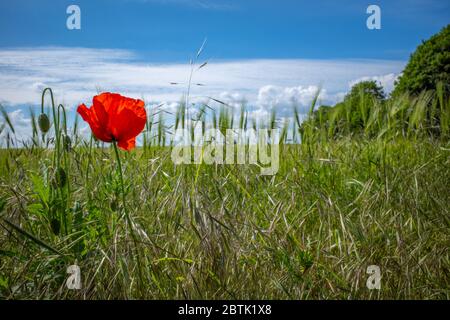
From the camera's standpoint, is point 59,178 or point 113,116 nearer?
point 113,116

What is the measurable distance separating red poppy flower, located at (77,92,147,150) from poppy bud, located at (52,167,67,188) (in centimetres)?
22

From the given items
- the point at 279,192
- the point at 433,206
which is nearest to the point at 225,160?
the point at 279,192

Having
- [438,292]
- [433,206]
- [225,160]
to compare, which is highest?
[225,160]

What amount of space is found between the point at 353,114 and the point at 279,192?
3270 mm

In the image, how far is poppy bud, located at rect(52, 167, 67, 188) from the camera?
1374mm

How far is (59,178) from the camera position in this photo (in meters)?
1.37

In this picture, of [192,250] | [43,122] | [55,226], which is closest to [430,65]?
[192,250]

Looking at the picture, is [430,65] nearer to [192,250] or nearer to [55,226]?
[192,250]

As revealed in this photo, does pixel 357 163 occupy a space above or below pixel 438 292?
above

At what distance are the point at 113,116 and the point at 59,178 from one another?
295mm

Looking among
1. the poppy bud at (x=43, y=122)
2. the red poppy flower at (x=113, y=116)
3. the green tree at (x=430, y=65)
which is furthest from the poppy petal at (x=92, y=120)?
the green tree at (x=430, y=65)

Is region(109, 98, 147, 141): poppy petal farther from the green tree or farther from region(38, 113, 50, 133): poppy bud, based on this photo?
the green tree
